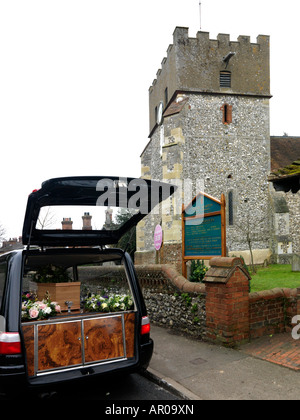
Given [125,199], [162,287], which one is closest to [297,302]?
[162,287]

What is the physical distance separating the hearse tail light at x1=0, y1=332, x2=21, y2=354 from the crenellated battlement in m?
17.4

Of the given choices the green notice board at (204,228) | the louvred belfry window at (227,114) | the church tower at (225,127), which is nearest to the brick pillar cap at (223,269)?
the green notice board at (204,228)

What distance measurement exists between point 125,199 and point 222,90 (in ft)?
54.7

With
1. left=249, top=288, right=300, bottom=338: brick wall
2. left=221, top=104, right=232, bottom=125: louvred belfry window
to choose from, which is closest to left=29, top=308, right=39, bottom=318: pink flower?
left=249, top=288, right=300, bottom=338: brick wall

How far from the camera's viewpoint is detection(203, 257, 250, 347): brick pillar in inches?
216

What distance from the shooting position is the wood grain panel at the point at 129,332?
404 cm

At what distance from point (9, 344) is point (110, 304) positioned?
129 cm

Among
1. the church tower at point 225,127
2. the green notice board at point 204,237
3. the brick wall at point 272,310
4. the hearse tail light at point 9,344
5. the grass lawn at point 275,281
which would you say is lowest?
the grass lawn at point 275,281

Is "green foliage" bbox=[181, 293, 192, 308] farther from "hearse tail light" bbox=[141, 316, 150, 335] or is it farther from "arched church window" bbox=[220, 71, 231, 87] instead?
"arched church window" bbox=[220, 71, 231, 87]

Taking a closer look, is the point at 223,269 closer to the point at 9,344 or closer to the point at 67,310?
the point at 67,310

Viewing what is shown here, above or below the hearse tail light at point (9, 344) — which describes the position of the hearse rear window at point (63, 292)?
above

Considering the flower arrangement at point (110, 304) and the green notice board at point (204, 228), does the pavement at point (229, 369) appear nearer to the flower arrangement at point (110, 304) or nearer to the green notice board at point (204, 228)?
the flower arrangement at point (110, 304)

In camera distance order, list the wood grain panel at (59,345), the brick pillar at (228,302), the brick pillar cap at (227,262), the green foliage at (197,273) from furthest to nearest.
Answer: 1. the green foliage at (197,273)
2. the brick pillar cap at (227,262)
3. the brick pillar at (228,302)
4. the wood grain panel at (59,345)

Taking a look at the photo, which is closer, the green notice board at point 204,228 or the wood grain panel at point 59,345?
the wood grain panel at point 59,345
